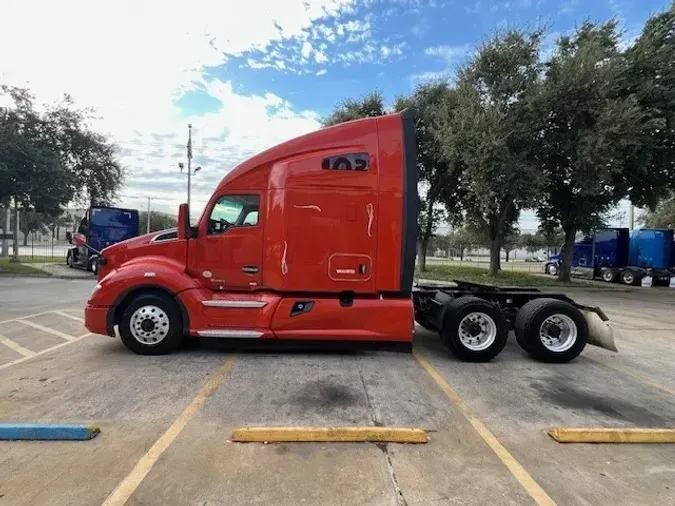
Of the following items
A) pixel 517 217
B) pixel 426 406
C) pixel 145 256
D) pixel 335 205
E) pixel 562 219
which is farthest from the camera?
pixel 517 217

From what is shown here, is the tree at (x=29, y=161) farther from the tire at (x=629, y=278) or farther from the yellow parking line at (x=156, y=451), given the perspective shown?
the tire at (x=629, y=278)

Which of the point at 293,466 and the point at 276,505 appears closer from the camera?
the point at 276,505

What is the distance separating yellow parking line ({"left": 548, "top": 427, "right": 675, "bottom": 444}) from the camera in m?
4.04

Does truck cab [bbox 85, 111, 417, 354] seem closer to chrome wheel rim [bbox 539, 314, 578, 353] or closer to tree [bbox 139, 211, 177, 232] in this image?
chrome wheel rim [bbox 539, 314, 578, 353]

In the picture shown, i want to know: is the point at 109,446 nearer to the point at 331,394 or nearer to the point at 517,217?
the point at 331,394

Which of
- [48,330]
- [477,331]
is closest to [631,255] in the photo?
[477,331]

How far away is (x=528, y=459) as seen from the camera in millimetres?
3697

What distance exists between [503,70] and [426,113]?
4.27 m

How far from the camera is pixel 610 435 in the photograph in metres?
4.08

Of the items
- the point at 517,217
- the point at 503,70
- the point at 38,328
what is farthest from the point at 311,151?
the point at 517,217

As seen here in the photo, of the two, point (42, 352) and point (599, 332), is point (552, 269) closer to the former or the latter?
point (599, 332)

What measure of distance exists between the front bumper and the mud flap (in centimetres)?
726

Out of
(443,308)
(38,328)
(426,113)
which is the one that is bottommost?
(38,328)

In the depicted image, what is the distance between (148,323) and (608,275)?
2714 cm
